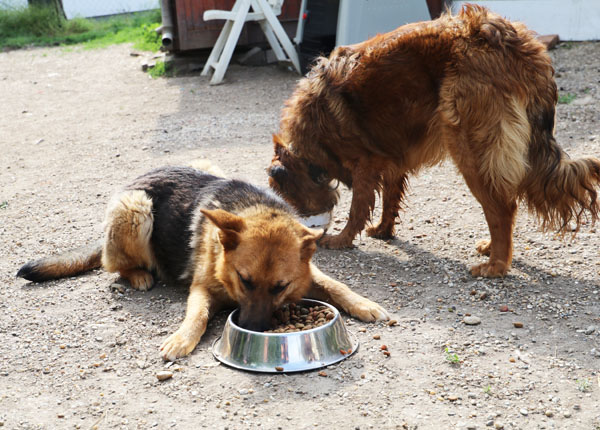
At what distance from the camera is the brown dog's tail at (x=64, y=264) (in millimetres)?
5410

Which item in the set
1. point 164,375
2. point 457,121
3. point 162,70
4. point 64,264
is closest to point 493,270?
point 457,121

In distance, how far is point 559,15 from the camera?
1210cm

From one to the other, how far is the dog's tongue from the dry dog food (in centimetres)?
→ 179

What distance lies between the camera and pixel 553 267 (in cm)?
549

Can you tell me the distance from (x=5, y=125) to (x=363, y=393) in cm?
952

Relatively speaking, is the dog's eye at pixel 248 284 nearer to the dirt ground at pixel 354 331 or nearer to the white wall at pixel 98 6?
the dirt ground at pixel 354 331

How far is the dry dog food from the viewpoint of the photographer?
171 inches

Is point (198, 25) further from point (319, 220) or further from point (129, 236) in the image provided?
point (129, 236)

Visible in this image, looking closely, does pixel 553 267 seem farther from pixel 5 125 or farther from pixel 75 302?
pixel 5 125

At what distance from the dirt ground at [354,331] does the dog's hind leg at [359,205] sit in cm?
12

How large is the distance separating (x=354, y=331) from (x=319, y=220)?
2098 millimetres

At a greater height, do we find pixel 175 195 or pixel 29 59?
pixel 175 195

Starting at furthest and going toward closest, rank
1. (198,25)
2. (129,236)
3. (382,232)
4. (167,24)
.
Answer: (198,25) < (167,24) < (382,232) < (129,236)

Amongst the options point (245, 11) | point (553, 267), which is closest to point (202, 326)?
point (553, 267)
